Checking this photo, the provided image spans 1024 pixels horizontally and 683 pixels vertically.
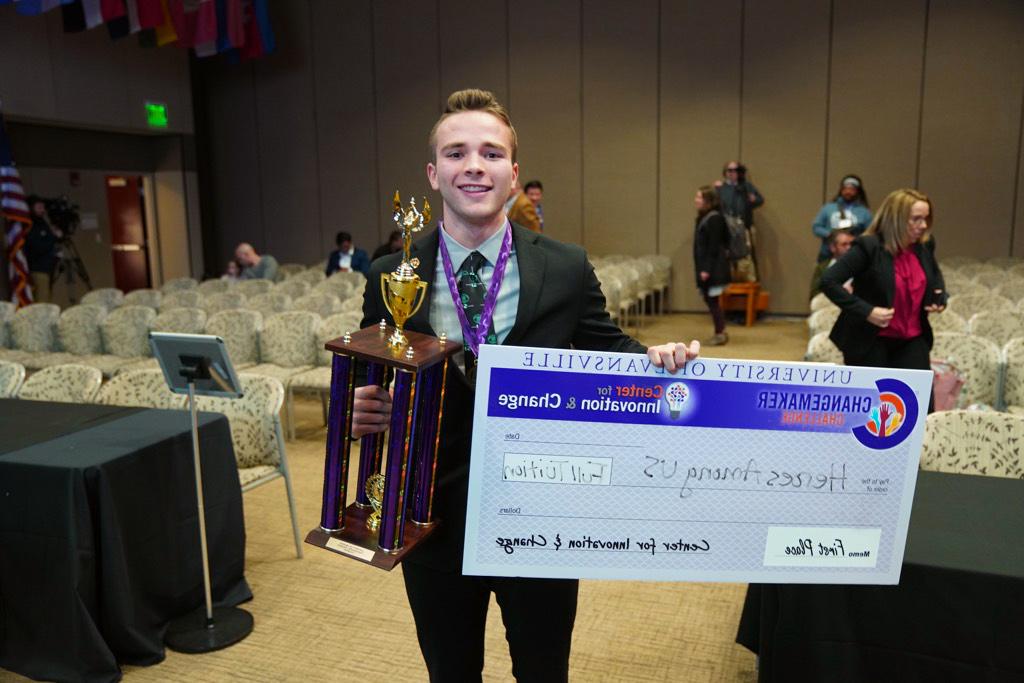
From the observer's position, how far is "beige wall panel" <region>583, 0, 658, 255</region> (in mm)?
11547

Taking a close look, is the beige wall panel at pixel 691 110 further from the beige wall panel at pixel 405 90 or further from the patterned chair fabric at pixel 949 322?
the patterned chair fabric at pixel 949 322

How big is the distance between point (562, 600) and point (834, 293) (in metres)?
2.68

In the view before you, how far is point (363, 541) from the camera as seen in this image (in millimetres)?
1397

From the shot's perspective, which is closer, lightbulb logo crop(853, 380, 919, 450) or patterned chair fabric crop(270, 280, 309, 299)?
lightbulb logo crop(853, 380, 919, 450)

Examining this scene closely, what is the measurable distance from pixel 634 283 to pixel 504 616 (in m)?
7.88

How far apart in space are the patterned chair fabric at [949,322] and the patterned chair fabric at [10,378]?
17.7 ft

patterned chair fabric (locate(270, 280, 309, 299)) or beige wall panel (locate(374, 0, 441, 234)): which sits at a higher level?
beige wall panel (locate(374, 0, 441, 234))

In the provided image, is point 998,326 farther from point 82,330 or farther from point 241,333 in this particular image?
point 82,330

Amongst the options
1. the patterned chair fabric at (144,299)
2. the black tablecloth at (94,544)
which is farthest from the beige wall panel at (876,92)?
the black tablecloth at (94,544)

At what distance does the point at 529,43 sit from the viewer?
12.0m

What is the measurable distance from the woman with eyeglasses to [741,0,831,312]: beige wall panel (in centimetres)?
761

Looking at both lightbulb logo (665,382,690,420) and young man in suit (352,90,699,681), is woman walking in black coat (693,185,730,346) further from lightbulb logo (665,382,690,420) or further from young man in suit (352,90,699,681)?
lightbulb logo (665,382,690,420)

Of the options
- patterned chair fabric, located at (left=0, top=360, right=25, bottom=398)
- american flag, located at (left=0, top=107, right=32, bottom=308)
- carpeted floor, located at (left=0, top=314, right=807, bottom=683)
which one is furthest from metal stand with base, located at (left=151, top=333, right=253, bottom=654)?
american flag, located at (left=0, top=107, right=32, bottom=308)

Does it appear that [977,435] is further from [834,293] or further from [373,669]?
[373,669]
